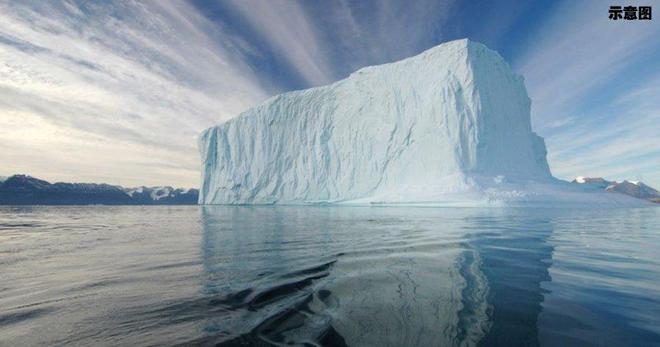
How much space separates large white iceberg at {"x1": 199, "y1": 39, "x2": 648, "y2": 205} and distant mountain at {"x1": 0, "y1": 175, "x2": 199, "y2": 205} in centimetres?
5124

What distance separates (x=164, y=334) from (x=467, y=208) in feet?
70.5

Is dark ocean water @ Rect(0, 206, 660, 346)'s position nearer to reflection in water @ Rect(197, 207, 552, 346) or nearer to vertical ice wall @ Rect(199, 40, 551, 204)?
reflection in water @ Rect(197, 207, 552, 346)

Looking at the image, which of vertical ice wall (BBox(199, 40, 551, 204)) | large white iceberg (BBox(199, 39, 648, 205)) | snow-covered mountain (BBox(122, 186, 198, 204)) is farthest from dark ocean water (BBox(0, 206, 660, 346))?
snow-covered mountain (BBox(122, 186, 198, 204))

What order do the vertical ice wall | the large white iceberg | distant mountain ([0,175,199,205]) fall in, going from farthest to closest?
distant mountain ([0,175,199,205]), the vertical ice wall, the large white iceberg

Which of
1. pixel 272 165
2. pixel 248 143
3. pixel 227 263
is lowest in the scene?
pixel 227 263

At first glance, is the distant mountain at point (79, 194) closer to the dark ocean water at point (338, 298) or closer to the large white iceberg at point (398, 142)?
the large white iceberg at point (398, 142)

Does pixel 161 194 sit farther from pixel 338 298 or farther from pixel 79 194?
pixel 338 298

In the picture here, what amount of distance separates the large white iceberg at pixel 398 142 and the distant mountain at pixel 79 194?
2017 inches

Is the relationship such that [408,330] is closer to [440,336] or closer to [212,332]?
[440,336]

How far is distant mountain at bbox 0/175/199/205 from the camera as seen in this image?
220ft

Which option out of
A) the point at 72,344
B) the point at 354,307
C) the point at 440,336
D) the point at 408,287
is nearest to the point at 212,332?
the point at 72,344

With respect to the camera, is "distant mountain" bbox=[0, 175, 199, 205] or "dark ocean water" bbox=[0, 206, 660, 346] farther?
"distant mountain" bbox=[0, 175, 199, 205]

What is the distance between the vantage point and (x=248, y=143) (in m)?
40.4

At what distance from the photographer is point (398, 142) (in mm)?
30172
